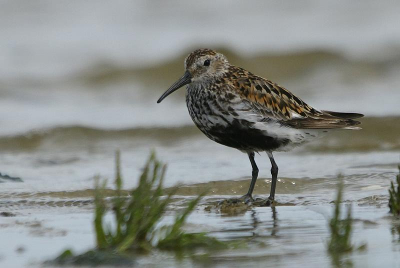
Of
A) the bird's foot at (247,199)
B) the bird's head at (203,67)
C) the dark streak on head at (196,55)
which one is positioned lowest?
the bird's foot at (247,199)

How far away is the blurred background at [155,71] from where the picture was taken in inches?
389

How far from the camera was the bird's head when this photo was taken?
6.79 m

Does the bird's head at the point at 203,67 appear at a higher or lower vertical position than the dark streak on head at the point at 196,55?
lower

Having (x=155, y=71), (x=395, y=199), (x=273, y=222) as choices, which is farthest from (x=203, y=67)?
(x=155, y=71)

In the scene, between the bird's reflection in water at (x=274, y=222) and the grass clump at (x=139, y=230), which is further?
the bird's reflection in water at (x=274, y=222)

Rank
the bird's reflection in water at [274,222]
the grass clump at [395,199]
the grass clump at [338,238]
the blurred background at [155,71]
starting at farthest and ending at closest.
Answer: the blurred background at [155,71], the grass clump at [395,199], the bird's reflection in water at [274,222], the grass clump at [338,238]

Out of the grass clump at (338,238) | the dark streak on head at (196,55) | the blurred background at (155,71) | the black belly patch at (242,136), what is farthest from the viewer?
the blurred background at (155,71)

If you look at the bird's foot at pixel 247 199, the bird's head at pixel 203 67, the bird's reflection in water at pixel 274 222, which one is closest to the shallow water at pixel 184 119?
the bird's reflection in water at pixel 274 222

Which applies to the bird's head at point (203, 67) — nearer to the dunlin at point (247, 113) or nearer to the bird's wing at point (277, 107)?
the dunlin at point (247, 113)

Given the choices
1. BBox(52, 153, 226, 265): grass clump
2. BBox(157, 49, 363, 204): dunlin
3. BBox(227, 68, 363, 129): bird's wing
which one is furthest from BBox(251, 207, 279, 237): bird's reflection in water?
BBox(227, 68, 363, 129): bird's wing

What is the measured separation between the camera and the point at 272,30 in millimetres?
18109

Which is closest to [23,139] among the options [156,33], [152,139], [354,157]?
[152,139]

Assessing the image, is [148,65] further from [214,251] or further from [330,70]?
[214,251]

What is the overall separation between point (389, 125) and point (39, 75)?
25.4ft
